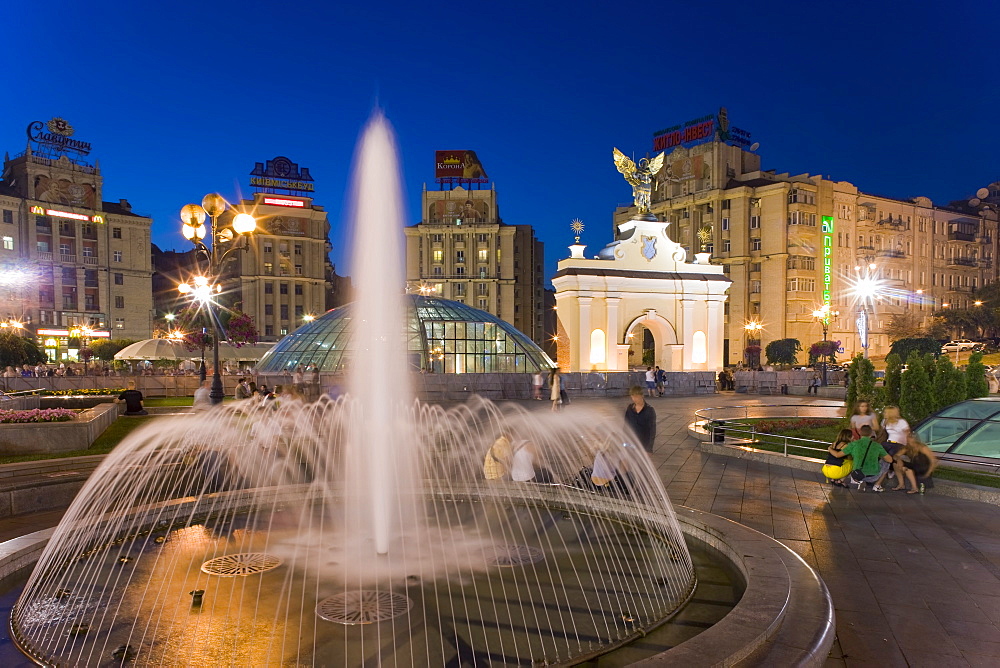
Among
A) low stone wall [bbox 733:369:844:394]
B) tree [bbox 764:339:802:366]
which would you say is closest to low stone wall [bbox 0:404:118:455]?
low stone wall [bbox 733:369:844:394]

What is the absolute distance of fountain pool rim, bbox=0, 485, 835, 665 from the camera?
4.37 metres

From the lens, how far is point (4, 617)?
5.53 metres

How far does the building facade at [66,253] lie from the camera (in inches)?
2345

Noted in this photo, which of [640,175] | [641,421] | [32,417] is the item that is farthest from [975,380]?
[640,175]

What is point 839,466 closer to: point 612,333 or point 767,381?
point 767,381

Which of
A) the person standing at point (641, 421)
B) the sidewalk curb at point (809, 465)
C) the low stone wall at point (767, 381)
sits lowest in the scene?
the low stone wall at point (767, 381)

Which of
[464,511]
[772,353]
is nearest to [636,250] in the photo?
[772,353]

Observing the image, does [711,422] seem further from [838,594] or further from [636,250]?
[636,250]

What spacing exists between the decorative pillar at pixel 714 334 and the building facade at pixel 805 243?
1992 cm

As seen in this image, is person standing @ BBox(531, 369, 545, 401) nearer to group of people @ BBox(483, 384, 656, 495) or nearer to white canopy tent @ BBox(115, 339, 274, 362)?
group of people @ BBox(483, 384, 656, 495)

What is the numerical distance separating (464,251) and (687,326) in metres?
46.3

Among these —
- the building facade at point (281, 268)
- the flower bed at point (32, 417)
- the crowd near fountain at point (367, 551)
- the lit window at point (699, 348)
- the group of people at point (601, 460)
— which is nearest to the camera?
the crowd near fountain at point (367, 551)

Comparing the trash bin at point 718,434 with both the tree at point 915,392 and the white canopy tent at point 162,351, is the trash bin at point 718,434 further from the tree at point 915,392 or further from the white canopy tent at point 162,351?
the white canopy tent at point 162,351

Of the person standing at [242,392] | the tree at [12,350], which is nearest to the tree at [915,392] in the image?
the person standing at [242,392]
